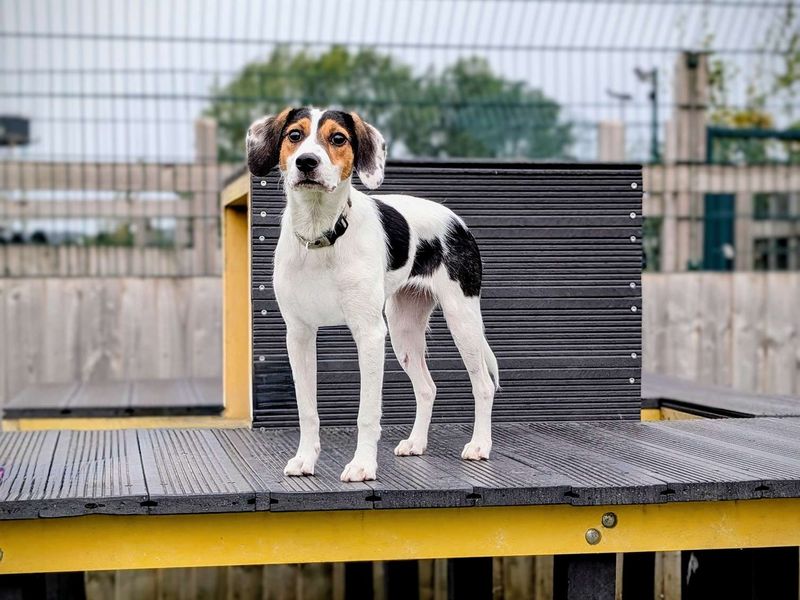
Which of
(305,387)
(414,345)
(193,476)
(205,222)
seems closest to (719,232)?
(205,222)

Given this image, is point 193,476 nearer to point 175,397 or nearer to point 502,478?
point 502,478

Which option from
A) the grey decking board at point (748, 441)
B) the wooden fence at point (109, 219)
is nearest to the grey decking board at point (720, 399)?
the grey decking board at point (748, 441)

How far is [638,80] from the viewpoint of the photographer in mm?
8422

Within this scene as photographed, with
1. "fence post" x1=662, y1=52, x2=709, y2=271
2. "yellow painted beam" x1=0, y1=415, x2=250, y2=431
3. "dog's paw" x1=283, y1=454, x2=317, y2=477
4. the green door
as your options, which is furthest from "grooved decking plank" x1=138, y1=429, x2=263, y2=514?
the green door

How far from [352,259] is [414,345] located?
0.62 metres

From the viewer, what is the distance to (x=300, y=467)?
365 centimetres

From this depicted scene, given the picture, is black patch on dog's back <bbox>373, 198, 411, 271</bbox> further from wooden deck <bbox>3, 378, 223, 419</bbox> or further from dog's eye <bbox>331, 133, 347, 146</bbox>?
wooden deck <bbox>3, 378, 223, 419</bbox>

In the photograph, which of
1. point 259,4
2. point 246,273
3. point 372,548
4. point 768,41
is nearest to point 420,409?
point 372,548

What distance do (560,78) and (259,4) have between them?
199 cm

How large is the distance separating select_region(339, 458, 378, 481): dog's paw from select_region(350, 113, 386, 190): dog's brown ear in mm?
758

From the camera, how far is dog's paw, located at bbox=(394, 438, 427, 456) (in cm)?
408

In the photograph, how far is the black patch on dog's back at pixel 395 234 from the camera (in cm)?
379

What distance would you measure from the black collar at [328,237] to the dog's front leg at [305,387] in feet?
0.81

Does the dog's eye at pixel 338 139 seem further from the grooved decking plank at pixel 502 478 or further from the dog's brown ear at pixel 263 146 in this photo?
the grooved decking plank at pixel 502 478
